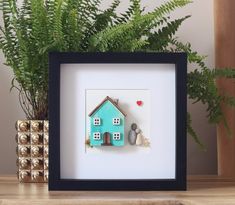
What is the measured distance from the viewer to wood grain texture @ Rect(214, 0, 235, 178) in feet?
3.65

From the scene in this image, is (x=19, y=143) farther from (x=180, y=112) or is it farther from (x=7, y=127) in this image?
(x=180, y=112)

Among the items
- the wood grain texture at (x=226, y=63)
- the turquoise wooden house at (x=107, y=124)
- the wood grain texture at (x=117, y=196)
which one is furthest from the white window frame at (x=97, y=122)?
the wood grain texture at (x=226, y=63)

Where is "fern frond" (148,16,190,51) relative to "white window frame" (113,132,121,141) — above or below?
above

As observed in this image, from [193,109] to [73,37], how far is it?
446 mm

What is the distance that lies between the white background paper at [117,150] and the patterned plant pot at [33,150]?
0.32 feet

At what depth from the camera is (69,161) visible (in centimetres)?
90

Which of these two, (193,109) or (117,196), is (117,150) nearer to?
(117,196)

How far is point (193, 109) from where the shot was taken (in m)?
1.23

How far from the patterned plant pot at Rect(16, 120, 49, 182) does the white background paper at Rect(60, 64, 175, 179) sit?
98 mm

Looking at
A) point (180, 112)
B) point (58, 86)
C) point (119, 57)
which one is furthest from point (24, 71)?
point (180, 112)

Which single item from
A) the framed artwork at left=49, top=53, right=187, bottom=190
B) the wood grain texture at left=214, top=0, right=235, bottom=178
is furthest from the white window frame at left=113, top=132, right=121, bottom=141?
the wood grain texture at left=214, top=0, right=235, bottom=178

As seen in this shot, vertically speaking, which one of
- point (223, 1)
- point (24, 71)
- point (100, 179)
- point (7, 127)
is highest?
point (223, 1)

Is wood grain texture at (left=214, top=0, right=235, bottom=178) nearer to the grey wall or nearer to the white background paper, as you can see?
the grey wall

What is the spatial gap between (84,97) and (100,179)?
16cm
